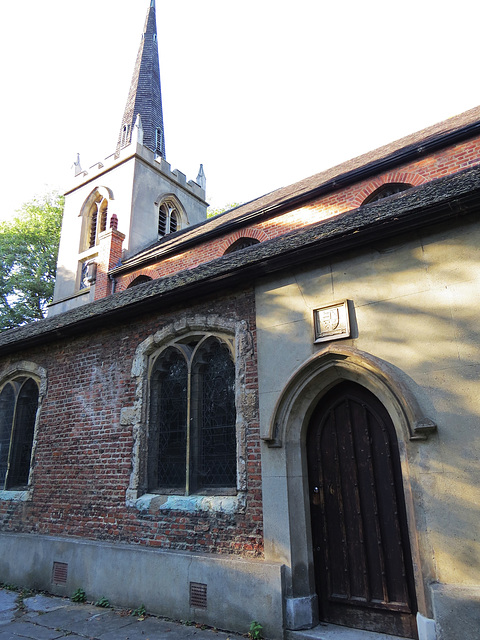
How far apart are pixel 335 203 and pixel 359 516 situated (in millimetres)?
7639

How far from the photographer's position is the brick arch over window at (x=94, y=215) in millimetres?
20234

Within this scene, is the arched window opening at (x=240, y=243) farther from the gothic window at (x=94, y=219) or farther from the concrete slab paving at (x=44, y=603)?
the gothic window at (x=94, y=219)

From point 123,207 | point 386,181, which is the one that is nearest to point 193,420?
point 386,181

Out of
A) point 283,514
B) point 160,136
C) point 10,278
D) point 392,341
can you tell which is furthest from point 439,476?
point 10,278

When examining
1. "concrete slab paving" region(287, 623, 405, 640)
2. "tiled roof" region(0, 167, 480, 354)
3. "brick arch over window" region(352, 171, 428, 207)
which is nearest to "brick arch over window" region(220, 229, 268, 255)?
"brick arch over window" region(352, 171, 428, 207)

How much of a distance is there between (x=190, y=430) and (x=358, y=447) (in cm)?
229

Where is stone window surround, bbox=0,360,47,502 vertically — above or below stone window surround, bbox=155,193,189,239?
below

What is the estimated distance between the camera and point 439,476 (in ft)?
12.4

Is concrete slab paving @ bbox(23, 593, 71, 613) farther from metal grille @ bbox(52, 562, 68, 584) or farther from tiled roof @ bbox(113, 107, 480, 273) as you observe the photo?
tiled roof @ bbox(113, 107, 480, 273)

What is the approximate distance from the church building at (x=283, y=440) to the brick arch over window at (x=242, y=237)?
5.17 m

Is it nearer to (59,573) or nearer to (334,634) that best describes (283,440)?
(334,634)

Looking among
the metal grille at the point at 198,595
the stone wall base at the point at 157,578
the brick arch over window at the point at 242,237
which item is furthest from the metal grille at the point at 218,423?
the brick arch over window at the point at 242,237

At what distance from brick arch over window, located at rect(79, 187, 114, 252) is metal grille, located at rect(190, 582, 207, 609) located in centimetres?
1757

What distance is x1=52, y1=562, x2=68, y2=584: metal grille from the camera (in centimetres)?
624
